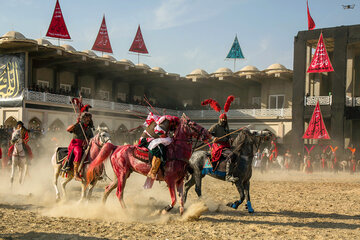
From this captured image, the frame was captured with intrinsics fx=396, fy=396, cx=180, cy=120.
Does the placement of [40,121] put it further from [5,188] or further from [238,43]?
[238,43]

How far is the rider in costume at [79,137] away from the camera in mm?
10195

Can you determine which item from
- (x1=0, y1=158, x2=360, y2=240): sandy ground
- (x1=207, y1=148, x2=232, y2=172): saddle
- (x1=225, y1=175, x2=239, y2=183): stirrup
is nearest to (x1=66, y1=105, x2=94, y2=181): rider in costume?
(x1=0, y1=158, x2=360, y2=240): sandy ground

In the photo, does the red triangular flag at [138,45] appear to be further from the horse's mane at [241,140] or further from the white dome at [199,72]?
the horse's mane at [241,140]

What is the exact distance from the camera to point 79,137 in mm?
10492

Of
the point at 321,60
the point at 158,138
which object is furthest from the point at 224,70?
the point at 158,138

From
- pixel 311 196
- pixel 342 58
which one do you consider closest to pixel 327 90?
pixel 342 58

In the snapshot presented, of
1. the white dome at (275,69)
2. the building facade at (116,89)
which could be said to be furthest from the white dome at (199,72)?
the white dome at (275,69)

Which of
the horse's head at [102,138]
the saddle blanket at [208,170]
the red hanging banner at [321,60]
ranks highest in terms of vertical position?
the red hanging banner at [321,60]

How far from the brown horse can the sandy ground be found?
0.55 m

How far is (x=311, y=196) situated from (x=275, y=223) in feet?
17.3

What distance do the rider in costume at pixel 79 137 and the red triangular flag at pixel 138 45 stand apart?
98.4 ft

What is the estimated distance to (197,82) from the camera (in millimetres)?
42344

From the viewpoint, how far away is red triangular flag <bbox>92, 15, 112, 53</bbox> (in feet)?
120

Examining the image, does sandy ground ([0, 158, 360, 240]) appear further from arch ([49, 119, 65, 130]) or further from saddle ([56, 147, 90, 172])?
arch ([49, 119, 65, 130])
